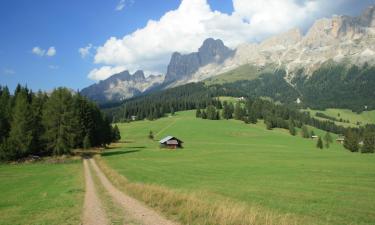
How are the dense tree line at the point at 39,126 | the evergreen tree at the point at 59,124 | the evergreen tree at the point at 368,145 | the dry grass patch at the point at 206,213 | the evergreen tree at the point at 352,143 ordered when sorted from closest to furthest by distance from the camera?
the dry grass patch at the point at 206,213 → the dense tree line at the point at 39,126 → the evergreen tree at the point at 59,124 → the evergreen tree at the point at 368,145 → the evergreen tree at the point at 352,143

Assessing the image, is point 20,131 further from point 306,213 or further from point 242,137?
point 242,137

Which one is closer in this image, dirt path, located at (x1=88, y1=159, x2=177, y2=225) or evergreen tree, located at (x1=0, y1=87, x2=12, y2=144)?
dirt path, located at (x1=88, y1=159, x2=177, y2=225)

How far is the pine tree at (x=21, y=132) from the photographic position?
242 ft

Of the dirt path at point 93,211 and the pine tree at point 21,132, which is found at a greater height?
the pine tree at point 21,132

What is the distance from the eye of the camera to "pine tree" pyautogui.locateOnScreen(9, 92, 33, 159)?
73750 millimetres

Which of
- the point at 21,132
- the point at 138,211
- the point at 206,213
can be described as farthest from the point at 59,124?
the point at 206,213

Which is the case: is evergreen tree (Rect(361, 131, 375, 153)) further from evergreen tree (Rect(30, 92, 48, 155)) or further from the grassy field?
the grassy field

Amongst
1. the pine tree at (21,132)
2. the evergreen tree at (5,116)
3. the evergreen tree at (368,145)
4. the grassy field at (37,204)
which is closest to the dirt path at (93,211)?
the grassy field at (37,204)

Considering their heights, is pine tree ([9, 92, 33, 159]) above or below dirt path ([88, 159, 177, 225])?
above

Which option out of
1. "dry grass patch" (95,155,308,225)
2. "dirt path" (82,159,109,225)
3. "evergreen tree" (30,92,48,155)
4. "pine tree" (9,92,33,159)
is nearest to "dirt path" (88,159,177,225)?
"dry grass patch" (95,155,308,225)

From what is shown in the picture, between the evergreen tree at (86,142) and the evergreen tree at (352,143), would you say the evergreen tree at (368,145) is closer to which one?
the evergreen tree at (352,143)

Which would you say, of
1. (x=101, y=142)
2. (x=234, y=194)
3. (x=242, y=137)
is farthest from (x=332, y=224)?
(x=242, y=137)

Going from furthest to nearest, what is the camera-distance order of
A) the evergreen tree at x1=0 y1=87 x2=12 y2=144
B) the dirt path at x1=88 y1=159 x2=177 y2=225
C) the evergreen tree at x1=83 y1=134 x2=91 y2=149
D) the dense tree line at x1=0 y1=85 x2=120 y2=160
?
1. the evergreen tree at x1=83 y1=134 x2=91 y2=149
2. the evergreen tree at x1=0 y1=87 x2=12 y2=144
3. the dense tree line at x1=0 y1=85 x2=120 y2=160
4. the dirt path at x1=88 y1=159 x2=177 y2=225

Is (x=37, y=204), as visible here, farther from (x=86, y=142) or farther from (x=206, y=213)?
(x=86, y=142)
